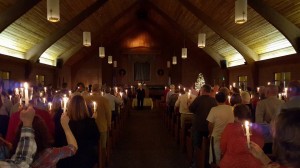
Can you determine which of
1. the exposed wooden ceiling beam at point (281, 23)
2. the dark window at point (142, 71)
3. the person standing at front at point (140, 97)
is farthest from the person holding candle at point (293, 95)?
the dark window at point (142, 71)

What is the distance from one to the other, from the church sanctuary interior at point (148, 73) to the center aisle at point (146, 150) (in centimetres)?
3

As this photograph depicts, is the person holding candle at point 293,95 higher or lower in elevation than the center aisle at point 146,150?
higher

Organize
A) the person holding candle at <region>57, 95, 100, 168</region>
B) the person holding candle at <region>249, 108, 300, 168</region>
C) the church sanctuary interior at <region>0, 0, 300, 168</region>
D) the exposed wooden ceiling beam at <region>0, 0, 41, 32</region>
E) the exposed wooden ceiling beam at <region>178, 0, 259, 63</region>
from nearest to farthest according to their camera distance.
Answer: the person holding candle at <region>249, 108, 300, 168</region> < the person holding candle at <region>57, 95, 100, 168</region> < the church sanctuary interior at <region>0, 0, 300, 168</region> < the exposed wooden ceiling beam at <region>0, 0, 41, 32</region> < the exposed wooden ceiling beam at <region>178, 0, 259, 63</region>

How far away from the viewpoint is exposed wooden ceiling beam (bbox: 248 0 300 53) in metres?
11.4

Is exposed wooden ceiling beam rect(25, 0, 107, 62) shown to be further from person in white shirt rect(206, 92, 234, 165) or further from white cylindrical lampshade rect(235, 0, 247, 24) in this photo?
person in white shirt rect(206, 92, 234, 165)

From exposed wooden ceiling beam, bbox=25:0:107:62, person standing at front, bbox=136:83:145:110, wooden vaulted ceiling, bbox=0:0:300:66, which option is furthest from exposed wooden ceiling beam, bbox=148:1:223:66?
exposed wooden ceiling beam, bbox=25:0:107:62

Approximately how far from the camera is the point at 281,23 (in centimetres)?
1147

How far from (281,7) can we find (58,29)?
9601 mm

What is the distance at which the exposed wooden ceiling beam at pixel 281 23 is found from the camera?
11438 millimetres

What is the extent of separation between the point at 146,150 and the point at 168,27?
1495cm

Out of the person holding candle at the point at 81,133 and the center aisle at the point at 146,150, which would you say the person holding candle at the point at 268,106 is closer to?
the center aisle at the point at 146,150

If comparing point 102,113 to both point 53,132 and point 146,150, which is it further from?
point 146,150

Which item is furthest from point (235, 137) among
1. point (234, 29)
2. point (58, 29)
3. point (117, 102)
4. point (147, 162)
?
point (58, 29)

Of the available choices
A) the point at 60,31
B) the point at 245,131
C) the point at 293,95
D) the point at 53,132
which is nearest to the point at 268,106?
the point at 293,95
